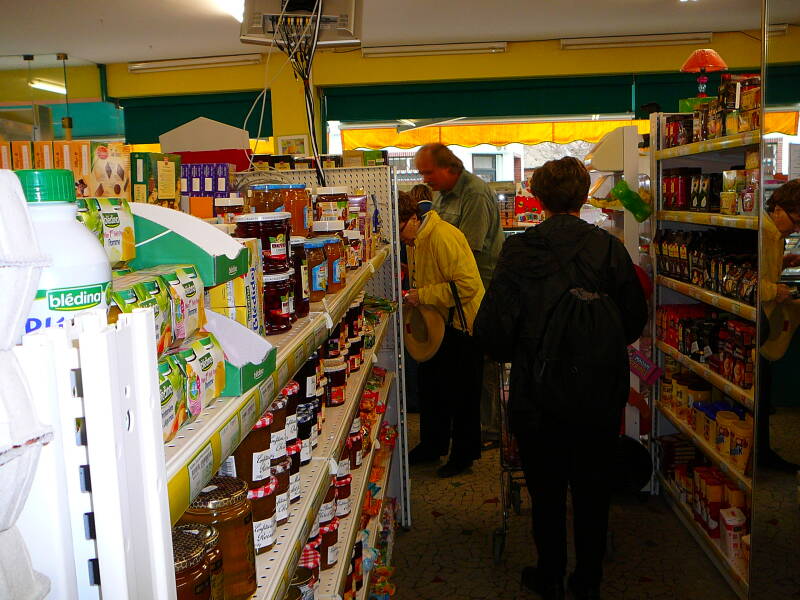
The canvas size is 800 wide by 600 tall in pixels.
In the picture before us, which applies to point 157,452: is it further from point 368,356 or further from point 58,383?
point 368,356

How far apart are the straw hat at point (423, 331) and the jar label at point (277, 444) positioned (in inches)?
118

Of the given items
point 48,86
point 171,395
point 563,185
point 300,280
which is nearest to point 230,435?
point 171,395

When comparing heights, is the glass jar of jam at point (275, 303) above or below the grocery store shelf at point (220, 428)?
above

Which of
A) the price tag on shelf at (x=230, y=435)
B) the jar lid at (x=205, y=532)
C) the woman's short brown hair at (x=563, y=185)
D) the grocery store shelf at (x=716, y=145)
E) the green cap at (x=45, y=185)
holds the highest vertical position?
the grocery store shelf at (x=716, y=145)

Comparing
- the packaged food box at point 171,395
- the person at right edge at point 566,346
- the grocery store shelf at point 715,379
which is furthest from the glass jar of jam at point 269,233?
the grocery store shelf at point 715,379

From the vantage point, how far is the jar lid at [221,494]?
1.21 m

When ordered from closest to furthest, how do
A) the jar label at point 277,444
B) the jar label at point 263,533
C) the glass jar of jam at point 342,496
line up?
the jar label at point 263,533
the jar label at point 277,444
the glass jar of jam at point 342,496

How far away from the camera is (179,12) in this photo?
6.79m

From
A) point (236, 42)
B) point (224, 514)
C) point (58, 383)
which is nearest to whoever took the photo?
point (58, 383)

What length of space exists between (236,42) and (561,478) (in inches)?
269

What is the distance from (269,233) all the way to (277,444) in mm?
451

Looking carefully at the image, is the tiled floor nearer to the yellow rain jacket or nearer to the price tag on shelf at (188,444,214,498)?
the yellow rain jacket

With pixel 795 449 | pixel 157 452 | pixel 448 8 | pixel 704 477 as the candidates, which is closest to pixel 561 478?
pixel 795 449

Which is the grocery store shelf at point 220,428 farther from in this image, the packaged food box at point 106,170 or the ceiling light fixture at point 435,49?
the ceiling light fixture at point 435,49
